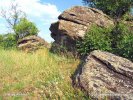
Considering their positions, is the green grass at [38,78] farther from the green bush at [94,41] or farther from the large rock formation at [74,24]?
the large rock formation at [74,24]

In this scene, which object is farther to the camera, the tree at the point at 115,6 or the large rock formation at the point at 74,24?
the tree at the point at 115,6

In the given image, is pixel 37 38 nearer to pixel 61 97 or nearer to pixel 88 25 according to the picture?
pixel 88 25

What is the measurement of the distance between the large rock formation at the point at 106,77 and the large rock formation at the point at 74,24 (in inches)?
221

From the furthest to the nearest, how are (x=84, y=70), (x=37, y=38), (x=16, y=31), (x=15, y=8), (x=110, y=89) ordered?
(x=15, y=8) → (x=16, y=31) → (x=37, y=38) → (x=84, y=70) → (x=110, y=89)

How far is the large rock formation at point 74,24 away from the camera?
1939 cm

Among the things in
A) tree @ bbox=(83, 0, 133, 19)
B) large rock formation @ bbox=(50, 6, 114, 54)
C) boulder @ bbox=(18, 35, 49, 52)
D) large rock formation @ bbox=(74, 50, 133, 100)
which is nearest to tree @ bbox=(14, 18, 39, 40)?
boulder @ bbox=(18, 35, 49, 52)

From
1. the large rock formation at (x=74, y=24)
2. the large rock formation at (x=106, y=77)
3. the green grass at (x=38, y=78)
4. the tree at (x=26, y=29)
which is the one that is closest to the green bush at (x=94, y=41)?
the large rock formation at (x=74, y=24)

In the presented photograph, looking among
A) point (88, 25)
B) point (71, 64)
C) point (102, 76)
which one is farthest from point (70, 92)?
point (88, 25)

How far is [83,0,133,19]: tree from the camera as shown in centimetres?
2425

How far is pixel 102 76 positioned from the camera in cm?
1261

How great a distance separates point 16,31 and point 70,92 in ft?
84.2

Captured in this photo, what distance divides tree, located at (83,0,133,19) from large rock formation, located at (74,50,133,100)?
1041 centimetres

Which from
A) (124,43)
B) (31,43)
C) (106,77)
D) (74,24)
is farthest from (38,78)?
(31,43)

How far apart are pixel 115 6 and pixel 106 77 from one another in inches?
507
